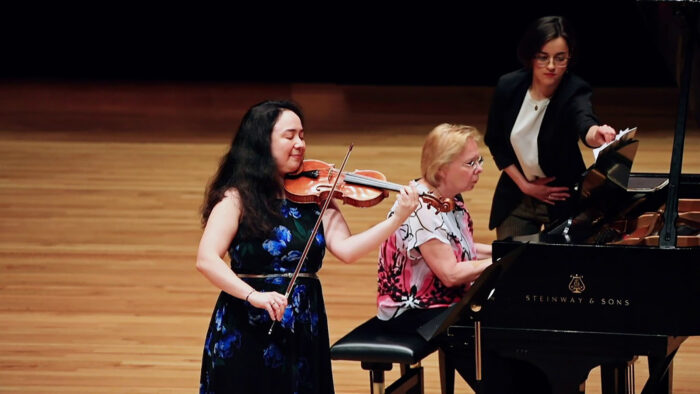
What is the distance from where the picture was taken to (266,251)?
2.91 metres

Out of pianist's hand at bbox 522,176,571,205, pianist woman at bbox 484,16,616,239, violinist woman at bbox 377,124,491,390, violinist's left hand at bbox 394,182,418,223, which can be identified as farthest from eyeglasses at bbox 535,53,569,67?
violinist's left hand at bbox 394,182,418,223

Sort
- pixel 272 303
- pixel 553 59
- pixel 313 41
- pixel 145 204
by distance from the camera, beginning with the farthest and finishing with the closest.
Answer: pixel 313 41 → pixel 145 204 → pixel 553 59 → pixel 272 303

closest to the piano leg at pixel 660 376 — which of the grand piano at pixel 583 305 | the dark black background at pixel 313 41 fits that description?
the grand piano at pixel 583 305

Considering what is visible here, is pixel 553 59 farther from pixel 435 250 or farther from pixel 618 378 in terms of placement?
pixel 618 378

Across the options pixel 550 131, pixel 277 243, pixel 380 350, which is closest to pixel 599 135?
pixel 550 131

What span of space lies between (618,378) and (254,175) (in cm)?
114

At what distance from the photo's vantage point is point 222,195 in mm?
2930

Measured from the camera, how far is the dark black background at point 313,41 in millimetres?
9141

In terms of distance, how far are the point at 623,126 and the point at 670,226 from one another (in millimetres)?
4766

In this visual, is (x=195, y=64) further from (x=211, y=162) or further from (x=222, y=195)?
(x=222, y=195)

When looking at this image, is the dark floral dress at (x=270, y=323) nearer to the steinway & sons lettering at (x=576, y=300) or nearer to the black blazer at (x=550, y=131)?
the steinway & sons lettering at (x=576, y=300)

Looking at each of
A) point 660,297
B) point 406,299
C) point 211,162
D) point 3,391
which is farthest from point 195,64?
point 660,297

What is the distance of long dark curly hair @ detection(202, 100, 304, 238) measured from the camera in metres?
2.90

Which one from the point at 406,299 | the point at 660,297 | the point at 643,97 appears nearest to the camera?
the point at 660,297
